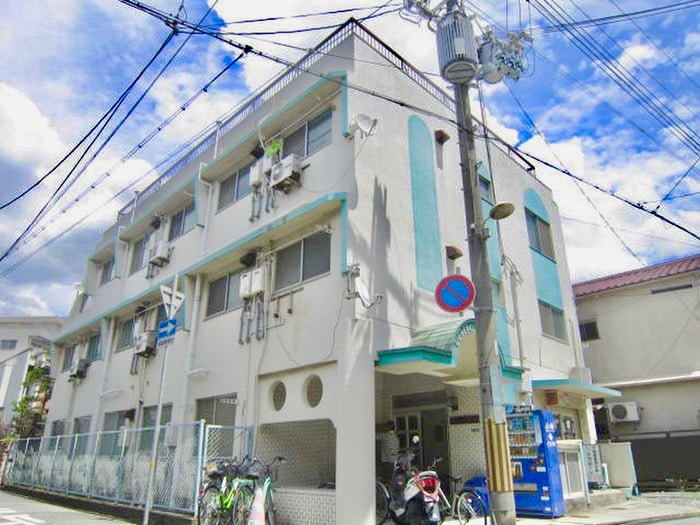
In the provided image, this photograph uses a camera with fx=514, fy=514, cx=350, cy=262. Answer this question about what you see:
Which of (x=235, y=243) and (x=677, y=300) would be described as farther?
(x=677, y=300)

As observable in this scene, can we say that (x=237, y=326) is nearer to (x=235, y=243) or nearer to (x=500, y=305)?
(x=235, y=243)

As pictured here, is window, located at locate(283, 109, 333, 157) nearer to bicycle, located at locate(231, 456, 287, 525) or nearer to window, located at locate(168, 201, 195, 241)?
window, located at locate(168, 201, 195, 241)

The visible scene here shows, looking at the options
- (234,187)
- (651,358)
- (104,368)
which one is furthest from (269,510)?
(651,358)

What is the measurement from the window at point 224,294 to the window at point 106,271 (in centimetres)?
830

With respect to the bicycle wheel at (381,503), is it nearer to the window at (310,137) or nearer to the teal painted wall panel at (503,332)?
the teal painted wall panel at (503,332)

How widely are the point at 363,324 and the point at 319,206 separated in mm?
2454

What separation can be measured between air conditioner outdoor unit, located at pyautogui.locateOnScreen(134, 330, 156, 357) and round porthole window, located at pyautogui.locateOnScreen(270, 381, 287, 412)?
18.6 feet

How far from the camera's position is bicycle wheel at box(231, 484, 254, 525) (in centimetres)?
804

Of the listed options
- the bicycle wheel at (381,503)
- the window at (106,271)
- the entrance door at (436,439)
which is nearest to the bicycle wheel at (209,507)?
the bicycle wheel at (381,503)

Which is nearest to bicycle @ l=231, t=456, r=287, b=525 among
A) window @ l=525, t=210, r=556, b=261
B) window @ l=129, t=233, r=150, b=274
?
window @ l=129, t=233, r=150, b=274

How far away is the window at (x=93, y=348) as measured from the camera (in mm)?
18219

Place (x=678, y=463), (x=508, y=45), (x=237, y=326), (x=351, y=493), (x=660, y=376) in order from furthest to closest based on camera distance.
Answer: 1. (x=660, y=376)
2. (x=678, y=463)
3. (x=237, y=326)
4. (x=508, y=45)
5. (x=351, y=493)

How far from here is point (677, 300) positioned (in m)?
17.8

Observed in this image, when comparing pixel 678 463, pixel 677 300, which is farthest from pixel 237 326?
pixel 677 300
